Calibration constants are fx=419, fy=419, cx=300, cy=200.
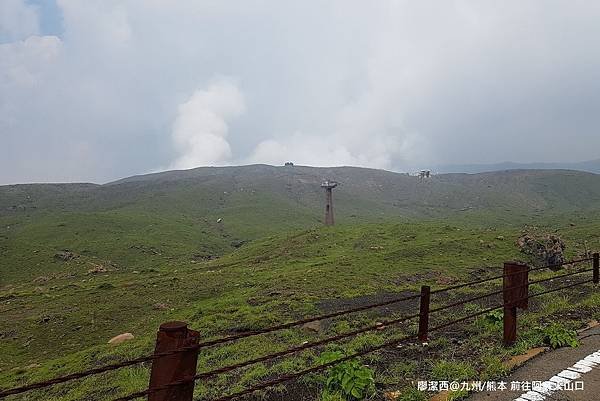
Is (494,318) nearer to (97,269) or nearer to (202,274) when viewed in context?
(202,274)

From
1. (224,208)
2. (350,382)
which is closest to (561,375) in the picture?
(350,382)

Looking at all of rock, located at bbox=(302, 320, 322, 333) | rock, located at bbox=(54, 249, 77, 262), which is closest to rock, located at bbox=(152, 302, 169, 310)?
rock, located at bbox=(302, 320, 322, 333)

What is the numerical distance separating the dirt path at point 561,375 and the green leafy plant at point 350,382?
1687 millimetres

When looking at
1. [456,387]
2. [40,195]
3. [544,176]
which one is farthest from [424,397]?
[544,176]

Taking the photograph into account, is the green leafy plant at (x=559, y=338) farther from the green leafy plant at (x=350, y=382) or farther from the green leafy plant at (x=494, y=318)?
the green leafy plant at (x=350, y=382)

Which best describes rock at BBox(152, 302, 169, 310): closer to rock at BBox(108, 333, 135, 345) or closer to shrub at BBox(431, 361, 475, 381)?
rock at BBox(108, 333, 135, 345)

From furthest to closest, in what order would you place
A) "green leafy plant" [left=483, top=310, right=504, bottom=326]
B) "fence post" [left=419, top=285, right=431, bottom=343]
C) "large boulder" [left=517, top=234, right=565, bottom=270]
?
"large boulder" [left=517, top=234, right=565, bottom=270] → "green leafy plant" [left=483, top=310, right=504, bottom=326] → "fence post" [left=419, top=285, right=431, bottom=343]

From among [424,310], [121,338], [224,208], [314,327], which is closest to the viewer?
[424,310]

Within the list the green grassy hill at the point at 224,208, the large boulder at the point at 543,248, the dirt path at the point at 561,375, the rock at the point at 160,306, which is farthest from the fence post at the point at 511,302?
the green grassy hill at the point at 224,208

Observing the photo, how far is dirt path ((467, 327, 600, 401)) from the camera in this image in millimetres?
6387

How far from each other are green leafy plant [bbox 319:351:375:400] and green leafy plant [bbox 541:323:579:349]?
4006 millimetres

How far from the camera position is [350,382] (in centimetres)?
729

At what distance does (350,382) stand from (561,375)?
140 inches

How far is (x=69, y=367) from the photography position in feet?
47.7
